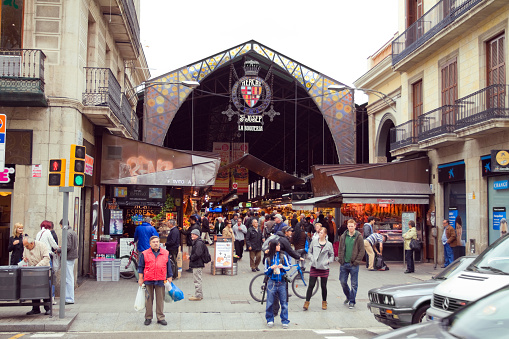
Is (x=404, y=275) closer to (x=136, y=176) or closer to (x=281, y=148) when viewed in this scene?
(x=136, y=176)

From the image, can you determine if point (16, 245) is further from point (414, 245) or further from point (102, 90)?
point (414, 245)

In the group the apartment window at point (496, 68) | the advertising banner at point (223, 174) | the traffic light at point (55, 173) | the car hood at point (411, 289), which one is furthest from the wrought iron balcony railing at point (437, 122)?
the advertising banner at point (223, 174)

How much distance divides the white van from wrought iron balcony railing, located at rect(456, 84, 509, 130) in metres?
9.61

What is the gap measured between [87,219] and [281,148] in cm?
3142

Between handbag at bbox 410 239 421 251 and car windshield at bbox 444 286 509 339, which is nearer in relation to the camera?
car windshield at bbox 444 286 509 339

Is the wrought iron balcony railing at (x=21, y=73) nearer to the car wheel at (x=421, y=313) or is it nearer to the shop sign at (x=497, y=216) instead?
the car wheel at (x=421, y=313)

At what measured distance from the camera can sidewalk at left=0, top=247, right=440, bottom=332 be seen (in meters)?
10.7

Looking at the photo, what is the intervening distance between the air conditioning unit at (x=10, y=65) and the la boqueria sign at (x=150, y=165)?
464 cm

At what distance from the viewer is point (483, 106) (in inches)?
744

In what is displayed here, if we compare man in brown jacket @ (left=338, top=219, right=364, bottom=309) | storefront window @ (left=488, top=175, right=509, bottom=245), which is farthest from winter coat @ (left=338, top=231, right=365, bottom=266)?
storefront window @ (left=488, top=175, right=509, bottom=245)

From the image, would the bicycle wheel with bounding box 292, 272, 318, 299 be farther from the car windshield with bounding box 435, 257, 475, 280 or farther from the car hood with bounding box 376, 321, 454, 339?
the car hood with bounding box 376, 321, 454, 339

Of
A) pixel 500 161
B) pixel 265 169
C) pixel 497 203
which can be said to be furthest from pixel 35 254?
pixel 265 169

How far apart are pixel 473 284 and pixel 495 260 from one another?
98cm

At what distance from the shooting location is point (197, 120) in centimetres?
4366
